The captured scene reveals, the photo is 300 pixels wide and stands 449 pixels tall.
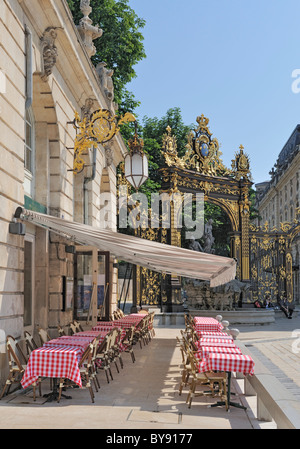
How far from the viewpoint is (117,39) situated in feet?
69.8

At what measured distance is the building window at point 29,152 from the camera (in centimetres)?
1082

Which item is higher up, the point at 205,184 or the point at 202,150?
the point at 202,150

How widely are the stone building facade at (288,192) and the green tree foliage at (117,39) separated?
25.0 meters

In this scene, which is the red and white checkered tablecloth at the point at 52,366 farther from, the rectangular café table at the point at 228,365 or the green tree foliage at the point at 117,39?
the green tree foliage at the point at 117,39

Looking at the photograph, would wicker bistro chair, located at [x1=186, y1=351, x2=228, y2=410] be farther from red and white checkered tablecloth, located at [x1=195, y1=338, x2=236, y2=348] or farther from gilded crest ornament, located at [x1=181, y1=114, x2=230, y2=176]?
gilded crest ornament, located at [x1=181, y1=114, x2=230, y2=176]

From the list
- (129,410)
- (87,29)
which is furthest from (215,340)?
(87,29)

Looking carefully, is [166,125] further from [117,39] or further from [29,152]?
[29,152]

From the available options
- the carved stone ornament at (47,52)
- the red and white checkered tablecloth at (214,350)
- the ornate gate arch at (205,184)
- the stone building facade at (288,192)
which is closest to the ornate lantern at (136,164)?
the carved stone ornament at (47,52)

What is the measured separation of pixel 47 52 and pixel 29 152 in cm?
198
